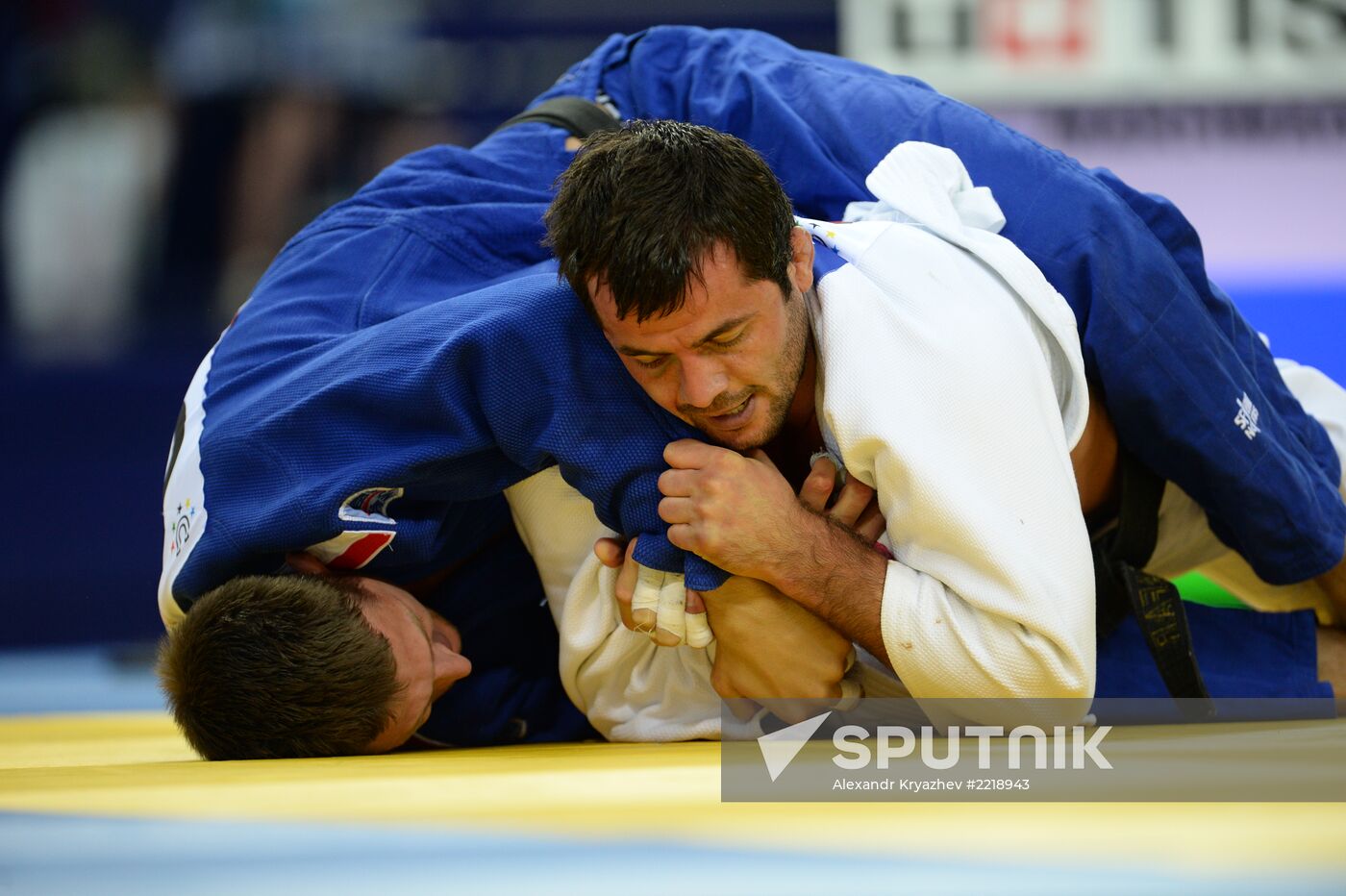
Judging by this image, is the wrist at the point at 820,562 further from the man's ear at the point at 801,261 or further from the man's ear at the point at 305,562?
the man's ear at the point at 305,562

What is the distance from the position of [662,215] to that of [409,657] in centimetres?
77

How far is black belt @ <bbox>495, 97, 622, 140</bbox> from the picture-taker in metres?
2.81

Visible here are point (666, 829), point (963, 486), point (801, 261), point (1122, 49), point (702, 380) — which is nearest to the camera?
point (666, 829)

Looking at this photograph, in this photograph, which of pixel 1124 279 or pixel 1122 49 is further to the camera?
pixel 1122 49

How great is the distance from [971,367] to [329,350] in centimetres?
93

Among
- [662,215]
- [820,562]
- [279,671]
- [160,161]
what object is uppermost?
[662,215]

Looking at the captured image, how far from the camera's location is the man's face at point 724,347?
6.29ft

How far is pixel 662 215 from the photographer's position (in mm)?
1897

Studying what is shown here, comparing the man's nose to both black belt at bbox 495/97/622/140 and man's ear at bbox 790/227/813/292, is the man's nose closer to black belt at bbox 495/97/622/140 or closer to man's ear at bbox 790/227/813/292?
man's ear at bbox 790/227/813/292

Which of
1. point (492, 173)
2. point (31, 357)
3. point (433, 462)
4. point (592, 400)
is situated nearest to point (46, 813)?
point (433, 462)

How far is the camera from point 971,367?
1.90 metres

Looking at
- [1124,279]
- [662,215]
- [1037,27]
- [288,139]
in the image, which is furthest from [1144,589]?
[288,139]

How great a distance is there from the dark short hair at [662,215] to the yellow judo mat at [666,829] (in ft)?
2.05

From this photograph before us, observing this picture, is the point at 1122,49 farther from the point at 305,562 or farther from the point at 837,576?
the point at 305,562
